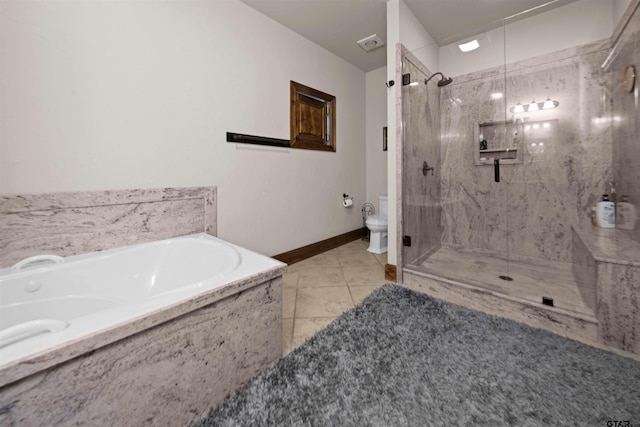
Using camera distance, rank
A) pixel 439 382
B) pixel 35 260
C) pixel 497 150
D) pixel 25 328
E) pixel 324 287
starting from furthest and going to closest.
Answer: pixel 497 150 → pixel 324 287 → pixel 35 260 → pixel 439 382 → pixel 25 328

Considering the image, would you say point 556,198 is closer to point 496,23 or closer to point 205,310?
point 496,23

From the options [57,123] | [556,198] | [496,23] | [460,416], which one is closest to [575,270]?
[556,198]

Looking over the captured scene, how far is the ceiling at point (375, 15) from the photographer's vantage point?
7.13 ft

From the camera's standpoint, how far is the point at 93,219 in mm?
1492

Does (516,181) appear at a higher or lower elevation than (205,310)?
higher

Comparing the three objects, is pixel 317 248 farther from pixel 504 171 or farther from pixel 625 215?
pixel 625 215

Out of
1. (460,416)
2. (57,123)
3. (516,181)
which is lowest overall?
(460,416)

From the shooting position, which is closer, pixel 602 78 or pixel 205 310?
pixel 205 310

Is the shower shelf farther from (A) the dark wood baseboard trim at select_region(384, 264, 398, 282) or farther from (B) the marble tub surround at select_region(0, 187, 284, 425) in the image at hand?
(B) the marble tub surround at select_region(0, 187, 284, 425)

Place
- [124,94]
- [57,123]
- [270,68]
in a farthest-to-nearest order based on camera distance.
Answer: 1. [270,68]
2. [124,94]
3. [57,123]

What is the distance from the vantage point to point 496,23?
88.7 inches

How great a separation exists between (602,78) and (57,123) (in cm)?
379

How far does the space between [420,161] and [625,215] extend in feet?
4.85

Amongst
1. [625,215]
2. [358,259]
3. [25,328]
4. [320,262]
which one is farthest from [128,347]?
[625,215]
